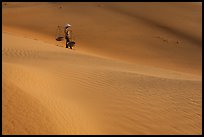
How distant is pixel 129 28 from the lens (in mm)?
23891

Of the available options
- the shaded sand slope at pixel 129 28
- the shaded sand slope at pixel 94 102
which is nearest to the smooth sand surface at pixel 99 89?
the shaded sand slope at pixel 94 102

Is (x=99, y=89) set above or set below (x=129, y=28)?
below

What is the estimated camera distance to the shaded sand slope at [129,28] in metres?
19.6

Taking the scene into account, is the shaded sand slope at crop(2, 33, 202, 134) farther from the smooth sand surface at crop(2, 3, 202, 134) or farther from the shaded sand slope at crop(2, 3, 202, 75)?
the shaded sand slope at crop(2, 3, 202, 75)

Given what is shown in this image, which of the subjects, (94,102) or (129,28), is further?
(129,28)

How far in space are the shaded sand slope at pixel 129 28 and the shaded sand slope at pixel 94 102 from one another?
870 cm

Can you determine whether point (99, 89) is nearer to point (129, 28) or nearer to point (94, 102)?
point (94, 102)

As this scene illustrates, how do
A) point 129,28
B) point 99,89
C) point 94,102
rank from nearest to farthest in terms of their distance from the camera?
point 94,102 → point 99,89 → point 129,28

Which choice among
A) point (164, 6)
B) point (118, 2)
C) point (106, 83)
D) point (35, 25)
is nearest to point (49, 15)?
point (35, 25)

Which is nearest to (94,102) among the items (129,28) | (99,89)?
(99,89)

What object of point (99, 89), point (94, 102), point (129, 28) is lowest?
point (94, 102)

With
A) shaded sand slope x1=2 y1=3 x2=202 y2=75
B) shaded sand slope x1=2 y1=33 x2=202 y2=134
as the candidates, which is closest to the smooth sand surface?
shaded sand slope x1=2 y1=33 x2=202 y2=134

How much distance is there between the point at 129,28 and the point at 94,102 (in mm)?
16568

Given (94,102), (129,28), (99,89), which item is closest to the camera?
(94,102)
